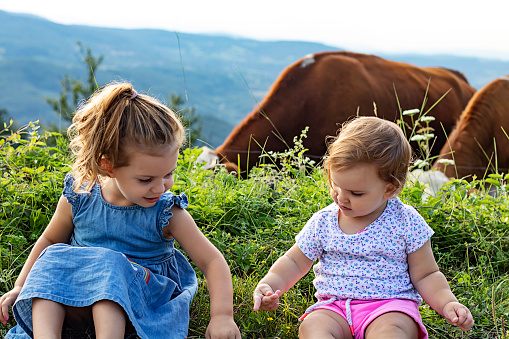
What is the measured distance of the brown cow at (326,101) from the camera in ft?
19.5

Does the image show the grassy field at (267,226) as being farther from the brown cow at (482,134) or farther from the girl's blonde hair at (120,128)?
the brown cow at (482,134)

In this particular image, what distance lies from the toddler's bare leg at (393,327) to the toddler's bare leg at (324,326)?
77 millimetres

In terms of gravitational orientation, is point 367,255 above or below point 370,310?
above

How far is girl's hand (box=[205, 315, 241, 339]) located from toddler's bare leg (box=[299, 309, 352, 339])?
0.73 ft

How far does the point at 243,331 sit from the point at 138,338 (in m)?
0.39

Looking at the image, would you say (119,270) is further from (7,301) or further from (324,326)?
(324,326)

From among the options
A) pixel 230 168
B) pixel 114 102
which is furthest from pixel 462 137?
pixel 114 102

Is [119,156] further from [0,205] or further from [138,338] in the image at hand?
[0,205]

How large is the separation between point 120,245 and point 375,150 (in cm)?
94

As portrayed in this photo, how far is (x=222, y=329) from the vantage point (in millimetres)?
1751

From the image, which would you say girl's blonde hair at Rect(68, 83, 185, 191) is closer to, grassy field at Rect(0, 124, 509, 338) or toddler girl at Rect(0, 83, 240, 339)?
toddler girl at Rect(0, 83, 240, 339)

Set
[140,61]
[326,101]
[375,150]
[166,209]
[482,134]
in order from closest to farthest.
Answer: [375,150] < [166,209] < [482,134] < [326,101] < [140,61]

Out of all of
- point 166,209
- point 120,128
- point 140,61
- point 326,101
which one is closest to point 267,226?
point 166,209

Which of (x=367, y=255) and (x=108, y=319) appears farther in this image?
(x=367, y=255)
